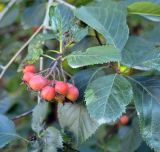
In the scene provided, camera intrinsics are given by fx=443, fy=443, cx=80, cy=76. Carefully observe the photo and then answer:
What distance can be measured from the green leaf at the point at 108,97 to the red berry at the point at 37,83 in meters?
0.13

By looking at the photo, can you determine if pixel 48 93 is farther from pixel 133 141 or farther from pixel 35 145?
pixel 133 141

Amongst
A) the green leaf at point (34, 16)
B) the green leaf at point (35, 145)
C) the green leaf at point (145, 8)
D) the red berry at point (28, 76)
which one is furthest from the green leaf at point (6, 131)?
the green leaf at point (34, 16)

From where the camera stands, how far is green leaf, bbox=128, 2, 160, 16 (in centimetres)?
146

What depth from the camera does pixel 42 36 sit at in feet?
4.81

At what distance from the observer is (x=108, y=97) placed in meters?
1.16

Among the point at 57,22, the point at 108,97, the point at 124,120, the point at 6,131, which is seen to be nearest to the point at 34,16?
the point at 124,120

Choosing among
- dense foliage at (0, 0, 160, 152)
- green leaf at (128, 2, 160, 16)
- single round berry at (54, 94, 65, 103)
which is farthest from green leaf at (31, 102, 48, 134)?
green leaf at (128, 2, 160, 16)

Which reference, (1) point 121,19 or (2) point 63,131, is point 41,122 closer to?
(2) point 63,131

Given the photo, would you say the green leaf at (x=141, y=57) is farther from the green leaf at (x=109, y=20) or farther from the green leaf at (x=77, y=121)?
the green leaf at (x=77, y=121)

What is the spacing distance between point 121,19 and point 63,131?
388 millimetres

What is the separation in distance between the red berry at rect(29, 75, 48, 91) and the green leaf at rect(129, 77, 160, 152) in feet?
0.83

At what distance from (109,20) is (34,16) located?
0.87 meters

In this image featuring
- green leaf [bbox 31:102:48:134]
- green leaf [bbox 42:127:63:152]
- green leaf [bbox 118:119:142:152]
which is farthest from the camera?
green leaf [bbox 118:119:142:152]

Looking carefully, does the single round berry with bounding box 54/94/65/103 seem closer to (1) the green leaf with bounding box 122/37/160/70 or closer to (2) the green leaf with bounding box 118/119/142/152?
(1) the green leaf with bounding box 122/37/160/70
